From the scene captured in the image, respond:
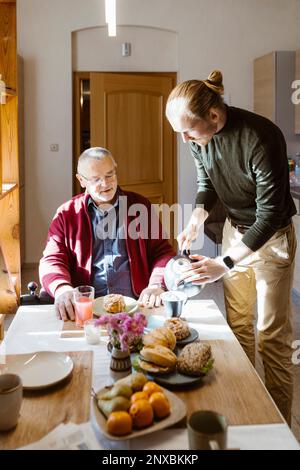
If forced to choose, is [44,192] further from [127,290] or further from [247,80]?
[127,290]

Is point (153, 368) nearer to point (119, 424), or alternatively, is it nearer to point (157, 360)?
point (157, 360)

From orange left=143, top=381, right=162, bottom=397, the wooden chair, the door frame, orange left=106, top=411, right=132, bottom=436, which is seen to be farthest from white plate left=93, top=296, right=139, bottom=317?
the door frame

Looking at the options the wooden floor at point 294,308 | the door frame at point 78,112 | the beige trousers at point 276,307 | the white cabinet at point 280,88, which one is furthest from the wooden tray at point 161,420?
the door frame at point 78,112

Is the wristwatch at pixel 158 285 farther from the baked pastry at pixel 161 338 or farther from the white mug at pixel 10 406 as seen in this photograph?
the white mug at pixel 10 406

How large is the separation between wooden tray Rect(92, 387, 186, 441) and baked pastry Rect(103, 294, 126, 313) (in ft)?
2.12

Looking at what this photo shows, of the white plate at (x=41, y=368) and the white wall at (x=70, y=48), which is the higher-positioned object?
the white wall at (x=70, y=48)

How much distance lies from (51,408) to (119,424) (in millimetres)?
241

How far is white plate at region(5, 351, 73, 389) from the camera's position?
1.37 metres

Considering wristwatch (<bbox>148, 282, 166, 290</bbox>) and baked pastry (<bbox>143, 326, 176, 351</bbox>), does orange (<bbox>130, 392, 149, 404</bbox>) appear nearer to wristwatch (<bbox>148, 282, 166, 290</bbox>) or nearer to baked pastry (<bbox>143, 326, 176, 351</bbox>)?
baked pastry (<bbox>143, 326, 176, 351</bbox>)

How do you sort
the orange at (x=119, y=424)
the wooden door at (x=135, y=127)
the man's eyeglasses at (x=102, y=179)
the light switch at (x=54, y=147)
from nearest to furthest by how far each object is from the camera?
the orange at (x=119, y=424) → the man's eyeglasses at (x=102, y=179) → the wooden door at (x=135, y=127) → the light switch at (x=54, y=147)

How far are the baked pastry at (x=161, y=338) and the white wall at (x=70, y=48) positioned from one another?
399cm

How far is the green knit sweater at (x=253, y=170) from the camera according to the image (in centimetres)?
194

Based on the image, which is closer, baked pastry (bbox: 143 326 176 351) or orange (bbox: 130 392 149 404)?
orange (bbox: 130 392 149 404)

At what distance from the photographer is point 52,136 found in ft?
17.4
